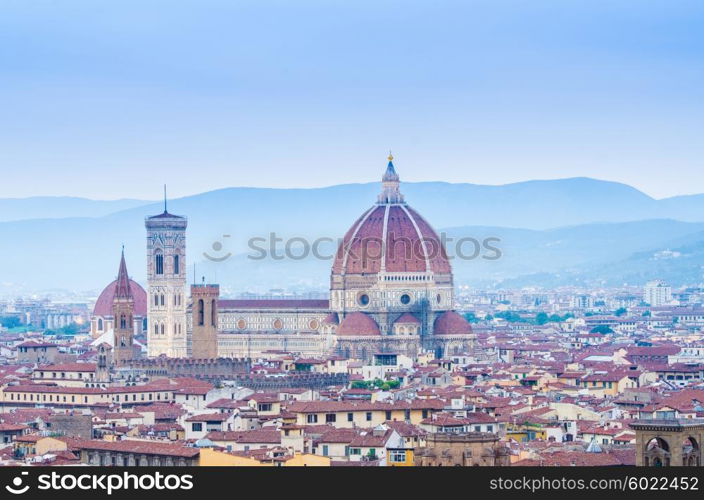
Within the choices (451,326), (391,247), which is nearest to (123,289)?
(451,326)

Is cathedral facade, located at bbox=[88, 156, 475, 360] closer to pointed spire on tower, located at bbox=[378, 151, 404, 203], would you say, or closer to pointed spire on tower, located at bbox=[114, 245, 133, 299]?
pointed spire on tower, located at bbox=[378, 151, 404, 203]

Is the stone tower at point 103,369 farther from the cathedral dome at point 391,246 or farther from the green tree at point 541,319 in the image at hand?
the green tree at point 541,319

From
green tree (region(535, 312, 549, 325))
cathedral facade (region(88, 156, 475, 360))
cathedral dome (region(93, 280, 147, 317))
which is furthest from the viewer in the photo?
green tree (region(535, 312, 549, 325))

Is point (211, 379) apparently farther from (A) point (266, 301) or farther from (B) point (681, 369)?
(A) point (266, 301)

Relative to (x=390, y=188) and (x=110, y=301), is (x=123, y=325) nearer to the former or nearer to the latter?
(x=390, y=188)

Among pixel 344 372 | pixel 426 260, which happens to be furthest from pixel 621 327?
pixel 344 372

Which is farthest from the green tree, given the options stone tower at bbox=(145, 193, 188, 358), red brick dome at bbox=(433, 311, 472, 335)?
stone tower at bbox=(145, 193, 188, 358)
